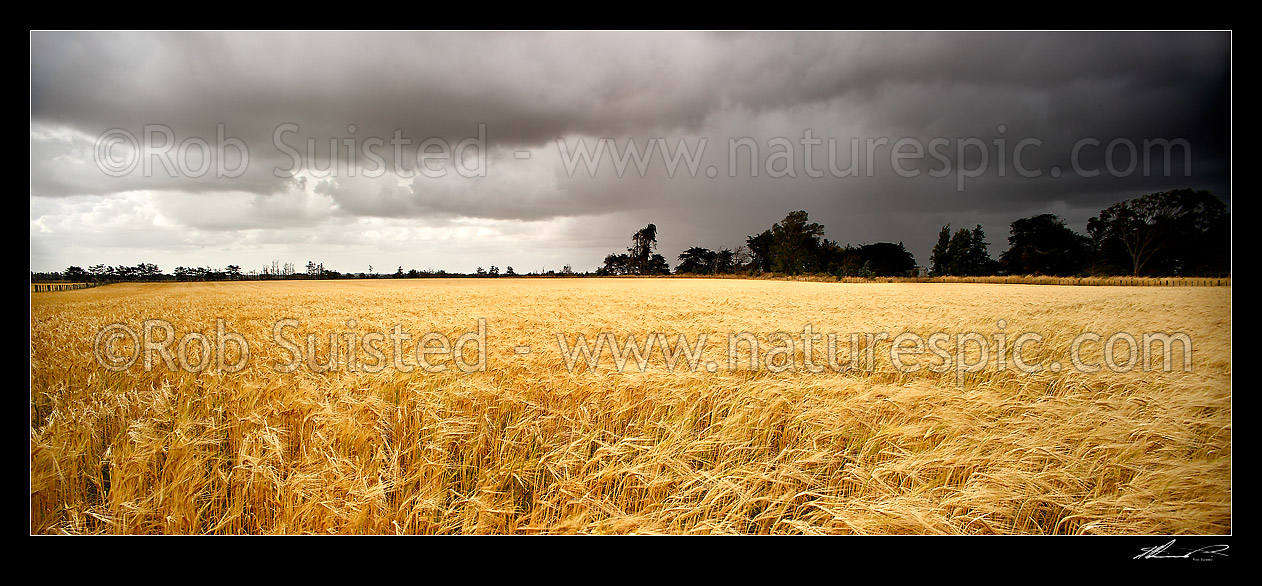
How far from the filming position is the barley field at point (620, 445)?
2.03m

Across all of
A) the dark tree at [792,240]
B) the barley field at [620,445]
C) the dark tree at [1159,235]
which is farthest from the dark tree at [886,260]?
the barley field at [620,445]

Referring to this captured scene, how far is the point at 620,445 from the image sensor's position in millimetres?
2385

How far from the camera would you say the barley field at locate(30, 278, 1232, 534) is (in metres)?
2.03

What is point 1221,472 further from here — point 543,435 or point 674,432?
point 543,435

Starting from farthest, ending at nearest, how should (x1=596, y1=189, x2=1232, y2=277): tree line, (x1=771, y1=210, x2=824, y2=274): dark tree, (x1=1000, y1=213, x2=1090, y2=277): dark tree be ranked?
(x1=771, y1=210, x2=824, y2=274): dark tree → (x1=1000, y1=213, x2=1090, y2=277): dark tree → (x1=596, y1=189, x2=1232, y2=277): tree line

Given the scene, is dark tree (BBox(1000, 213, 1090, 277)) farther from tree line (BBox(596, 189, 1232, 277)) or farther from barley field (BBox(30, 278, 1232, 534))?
barley field (BBox(30, 278, 1232, 534))

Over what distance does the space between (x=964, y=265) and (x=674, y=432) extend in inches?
1043

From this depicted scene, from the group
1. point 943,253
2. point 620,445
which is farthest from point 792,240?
point 620,445

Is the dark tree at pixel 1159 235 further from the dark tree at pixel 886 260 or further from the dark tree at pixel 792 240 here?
the dark tree at pixel 886 260

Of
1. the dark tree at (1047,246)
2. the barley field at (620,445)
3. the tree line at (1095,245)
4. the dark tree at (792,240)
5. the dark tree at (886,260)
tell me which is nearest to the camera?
the barley field at (620,445)
